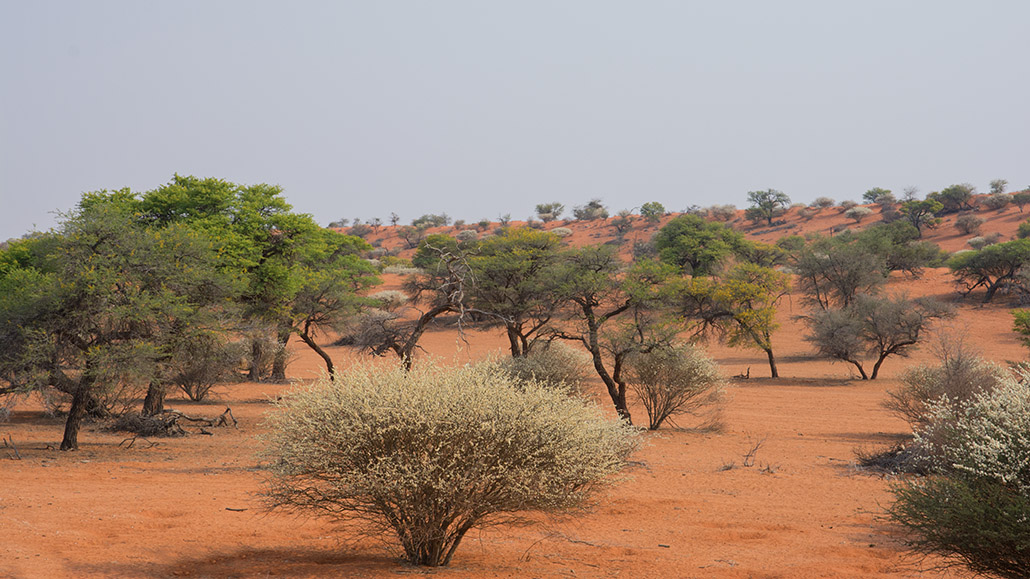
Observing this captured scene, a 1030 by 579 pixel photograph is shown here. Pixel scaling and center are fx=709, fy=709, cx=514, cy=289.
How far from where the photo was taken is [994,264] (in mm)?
43688

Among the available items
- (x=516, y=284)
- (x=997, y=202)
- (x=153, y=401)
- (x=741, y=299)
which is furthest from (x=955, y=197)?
(x=153, y=401)

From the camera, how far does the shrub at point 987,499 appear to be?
489 centimetres

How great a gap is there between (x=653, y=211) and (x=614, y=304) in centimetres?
7086

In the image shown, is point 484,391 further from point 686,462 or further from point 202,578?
point 686,462

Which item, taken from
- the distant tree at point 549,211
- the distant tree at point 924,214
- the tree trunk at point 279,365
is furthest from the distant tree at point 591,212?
the tree trunk at point 279,365

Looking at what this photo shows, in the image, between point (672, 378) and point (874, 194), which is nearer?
point (672, 378)

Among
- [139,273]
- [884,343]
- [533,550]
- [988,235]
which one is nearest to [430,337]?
[884,343]

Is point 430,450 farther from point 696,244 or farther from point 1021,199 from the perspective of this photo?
point 1021,199

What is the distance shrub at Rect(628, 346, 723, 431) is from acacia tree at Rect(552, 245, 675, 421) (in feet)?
1.44

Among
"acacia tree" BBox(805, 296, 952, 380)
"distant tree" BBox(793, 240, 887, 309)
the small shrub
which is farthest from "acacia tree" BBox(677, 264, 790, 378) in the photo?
the small shrub

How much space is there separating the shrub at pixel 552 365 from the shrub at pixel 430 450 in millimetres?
12103

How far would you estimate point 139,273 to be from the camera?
1384cm

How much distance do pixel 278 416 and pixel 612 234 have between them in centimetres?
7574

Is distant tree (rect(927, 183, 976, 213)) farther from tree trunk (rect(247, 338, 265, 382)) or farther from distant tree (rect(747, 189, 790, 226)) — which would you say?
tree trunk (rect(247, 338, 265, 382))
